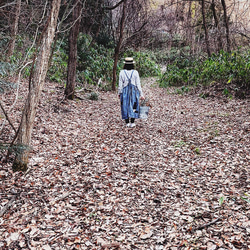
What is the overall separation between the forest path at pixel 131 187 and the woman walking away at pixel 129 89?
0.54 metres

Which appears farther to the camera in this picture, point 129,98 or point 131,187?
point 129,98

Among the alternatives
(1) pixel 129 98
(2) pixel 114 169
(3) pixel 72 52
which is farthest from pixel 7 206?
(3) pixel 72 52

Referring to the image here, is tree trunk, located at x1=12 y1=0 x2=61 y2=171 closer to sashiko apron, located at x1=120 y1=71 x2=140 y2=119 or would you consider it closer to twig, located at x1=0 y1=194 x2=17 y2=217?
twig, located at x1=0 y1=194 x2=17 y2=217

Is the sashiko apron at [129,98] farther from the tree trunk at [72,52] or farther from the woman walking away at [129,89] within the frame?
the tree trunk at [72,52]

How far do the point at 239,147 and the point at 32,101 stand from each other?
4.30 meters

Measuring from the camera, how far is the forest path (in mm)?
2926

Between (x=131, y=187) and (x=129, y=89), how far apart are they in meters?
3.22

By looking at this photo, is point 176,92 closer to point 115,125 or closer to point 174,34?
point 115,125

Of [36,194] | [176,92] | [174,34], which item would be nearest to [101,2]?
[176,92]

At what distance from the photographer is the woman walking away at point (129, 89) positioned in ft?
20.9

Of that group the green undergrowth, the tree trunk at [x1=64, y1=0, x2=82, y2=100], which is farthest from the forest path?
the green undergrowth

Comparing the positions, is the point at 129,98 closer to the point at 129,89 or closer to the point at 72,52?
the point at 129,89

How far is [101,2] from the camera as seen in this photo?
14.1 metres

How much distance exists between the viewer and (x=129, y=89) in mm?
6465
